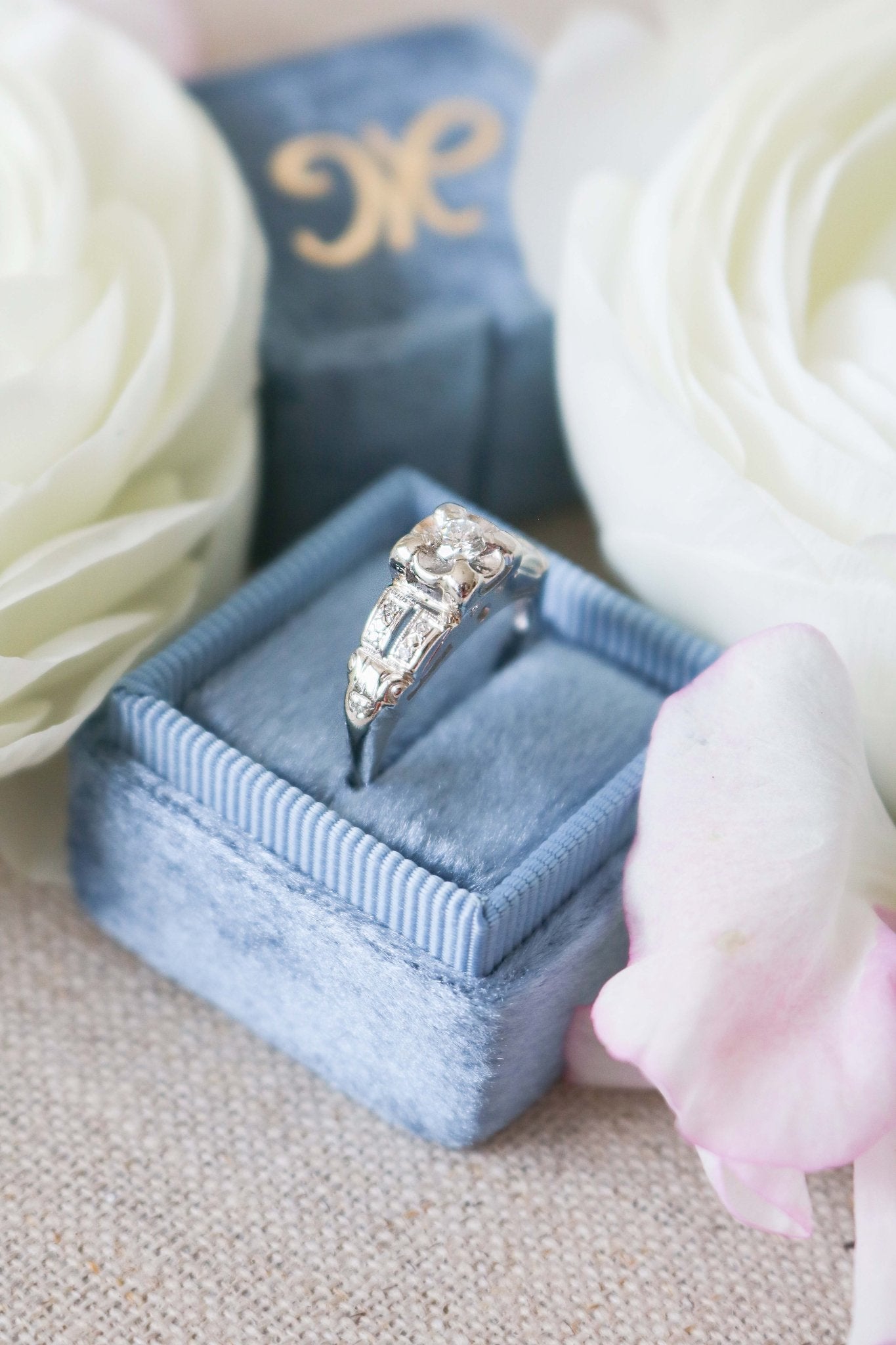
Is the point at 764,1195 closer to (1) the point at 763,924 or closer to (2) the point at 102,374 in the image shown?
(1) the point at 763,924

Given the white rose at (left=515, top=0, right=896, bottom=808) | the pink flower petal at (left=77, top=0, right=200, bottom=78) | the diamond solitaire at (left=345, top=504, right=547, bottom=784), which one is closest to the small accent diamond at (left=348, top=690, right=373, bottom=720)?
the diamond solitaire at (left=345, top=504, right=547, bottom=784)

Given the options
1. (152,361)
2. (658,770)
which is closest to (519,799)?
(658,770)

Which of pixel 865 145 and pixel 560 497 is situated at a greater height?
pixel 865 145

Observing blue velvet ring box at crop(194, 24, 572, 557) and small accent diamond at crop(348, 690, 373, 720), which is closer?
small accent diamond at crop(348, 690, 373, 720)

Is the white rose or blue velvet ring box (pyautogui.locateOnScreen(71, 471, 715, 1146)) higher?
the white rose

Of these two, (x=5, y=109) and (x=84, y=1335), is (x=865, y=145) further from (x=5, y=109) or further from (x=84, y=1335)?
(x=84, y=1335)

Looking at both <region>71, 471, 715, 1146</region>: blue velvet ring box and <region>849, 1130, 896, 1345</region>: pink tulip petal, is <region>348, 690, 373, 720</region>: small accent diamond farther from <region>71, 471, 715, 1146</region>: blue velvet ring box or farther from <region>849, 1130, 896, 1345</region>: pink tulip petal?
<region>849, 1130, 896, 1345</region>: pink tulip petal

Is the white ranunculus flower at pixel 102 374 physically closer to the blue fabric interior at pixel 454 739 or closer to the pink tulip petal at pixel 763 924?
the blue fabric interior at pixel 454 739
